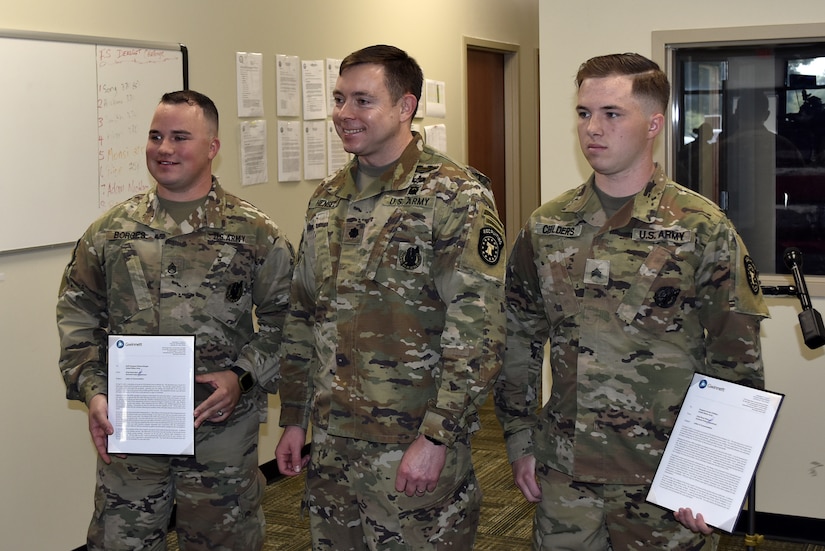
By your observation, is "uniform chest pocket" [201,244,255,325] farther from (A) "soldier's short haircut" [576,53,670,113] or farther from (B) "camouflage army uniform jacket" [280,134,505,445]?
(A) "soldier's short haircut" [576,53,670,113]

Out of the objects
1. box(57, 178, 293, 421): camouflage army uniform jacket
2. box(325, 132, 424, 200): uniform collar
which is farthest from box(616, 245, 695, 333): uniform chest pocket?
box(57, 178, 293, 421): camouflage army uniform jacket

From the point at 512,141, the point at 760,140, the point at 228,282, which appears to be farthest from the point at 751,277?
the point at 512,141

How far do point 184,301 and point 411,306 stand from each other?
71 cm

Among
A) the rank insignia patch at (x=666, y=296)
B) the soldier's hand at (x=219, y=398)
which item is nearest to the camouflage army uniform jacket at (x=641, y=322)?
the rank insignia patch at (x=666, y=296)

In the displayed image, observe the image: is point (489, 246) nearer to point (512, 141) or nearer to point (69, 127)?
point (69, 127)

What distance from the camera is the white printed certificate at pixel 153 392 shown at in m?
2.56

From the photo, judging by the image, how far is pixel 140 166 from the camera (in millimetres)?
4082

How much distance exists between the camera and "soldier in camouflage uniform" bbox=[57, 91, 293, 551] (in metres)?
2.63

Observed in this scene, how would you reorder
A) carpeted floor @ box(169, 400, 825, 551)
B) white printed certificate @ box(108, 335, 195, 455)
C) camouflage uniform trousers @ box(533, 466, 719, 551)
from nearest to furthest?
camouflage uniform trousers @ box(533, 466, 719, 551)
white printed certificate @ box(108, 335, 195, 455)
carpeted floor @ box(169, 400, 825, 551)

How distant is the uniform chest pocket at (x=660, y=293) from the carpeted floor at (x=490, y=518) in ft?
5.84

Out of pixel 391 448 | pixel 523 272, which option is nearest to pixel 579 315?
pixel 523 272

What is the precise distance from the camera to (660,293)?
217 centimetres

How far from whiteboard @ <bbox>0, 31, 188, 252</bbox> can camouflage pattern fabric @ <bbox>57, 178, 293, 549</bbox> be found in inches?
38.3

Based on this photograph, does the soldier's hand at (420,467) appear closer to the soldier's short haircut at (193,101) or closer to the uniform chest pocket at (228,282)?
the uniform chest pocket at (228,282)
